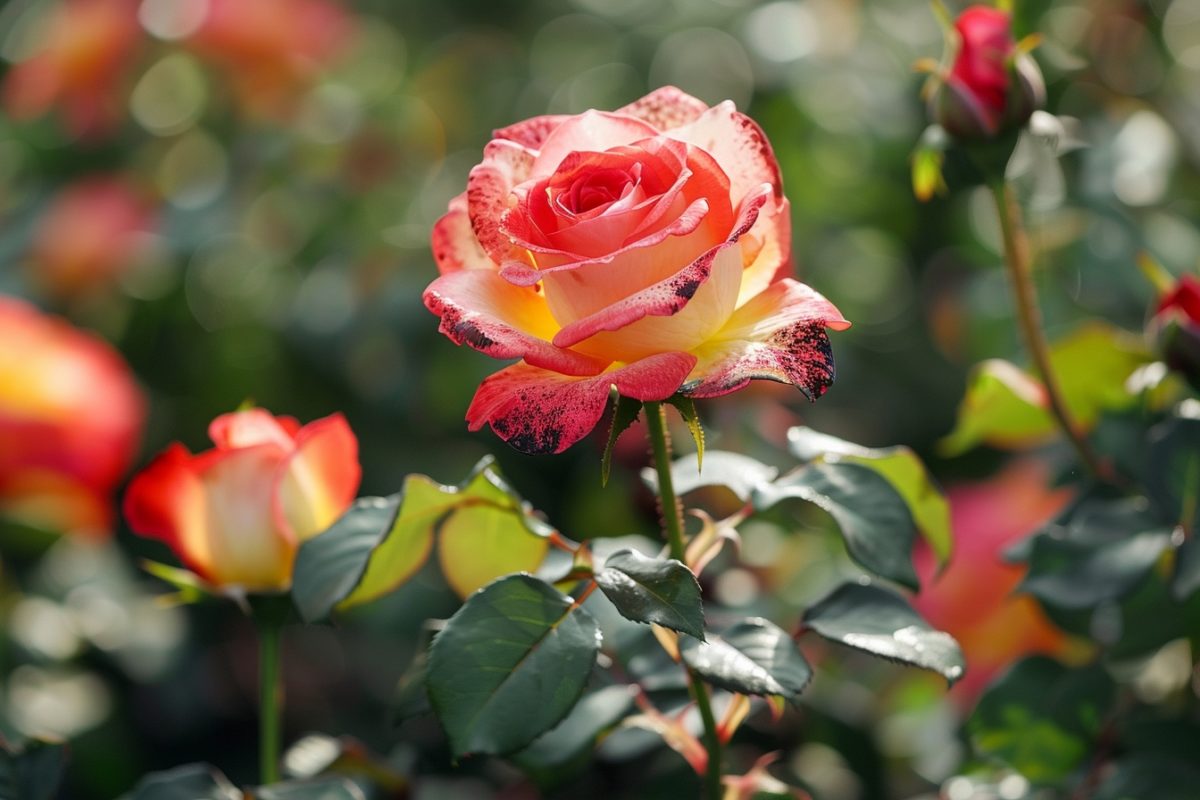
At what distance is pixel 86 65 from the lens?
1.37 meters

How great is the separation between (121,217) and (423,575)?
527 millimetres

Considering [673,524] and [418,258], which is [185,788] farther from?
[418,258]

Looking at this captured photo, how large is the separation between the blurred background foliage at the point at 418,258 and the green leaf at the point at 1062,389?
0.13m

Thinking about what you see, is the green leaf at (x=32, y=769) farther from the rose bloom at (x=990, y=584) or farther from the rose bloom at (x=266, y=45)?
the rose bloom at (x=266, y=45)

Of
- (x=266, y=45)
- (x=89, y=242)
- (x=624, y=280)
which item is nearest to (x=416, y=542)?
(x=624, y=280)

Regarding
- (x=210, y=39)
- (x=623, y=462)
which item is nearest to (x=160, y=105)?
(x=210, y=39)

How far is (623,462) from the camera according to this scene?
0.96 metres

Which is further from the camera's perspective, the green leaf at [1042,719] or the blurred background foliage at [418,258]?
the blurred background foliage at [418,258]

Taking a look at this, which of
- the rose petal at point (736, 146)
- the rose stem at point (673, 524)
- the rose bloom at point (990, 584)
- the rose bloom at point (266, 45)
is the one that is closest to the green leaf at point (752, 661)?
the rose stem at point (673, 524)

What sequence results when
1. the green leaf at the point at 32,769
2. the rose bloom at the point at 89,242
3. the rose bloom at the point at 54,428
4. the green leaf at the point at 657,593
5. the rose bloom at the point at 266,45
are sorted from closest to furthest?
the green leaf at the point at 657,593, the green leaf at the point at 32,769, the rose bloom at the point at 54,428, the rose bloom at the point at 89,242, the rose bloom at the point at 266,45

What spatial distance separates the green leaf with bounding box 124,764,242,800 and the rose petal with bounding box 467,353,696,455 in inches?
9.0

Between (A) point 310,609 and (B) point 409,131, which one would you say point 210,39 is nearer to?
(B) point 409,131

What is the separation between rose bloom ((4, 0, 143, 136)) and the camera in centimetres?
137

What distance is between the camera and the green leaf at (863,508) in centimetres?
50
